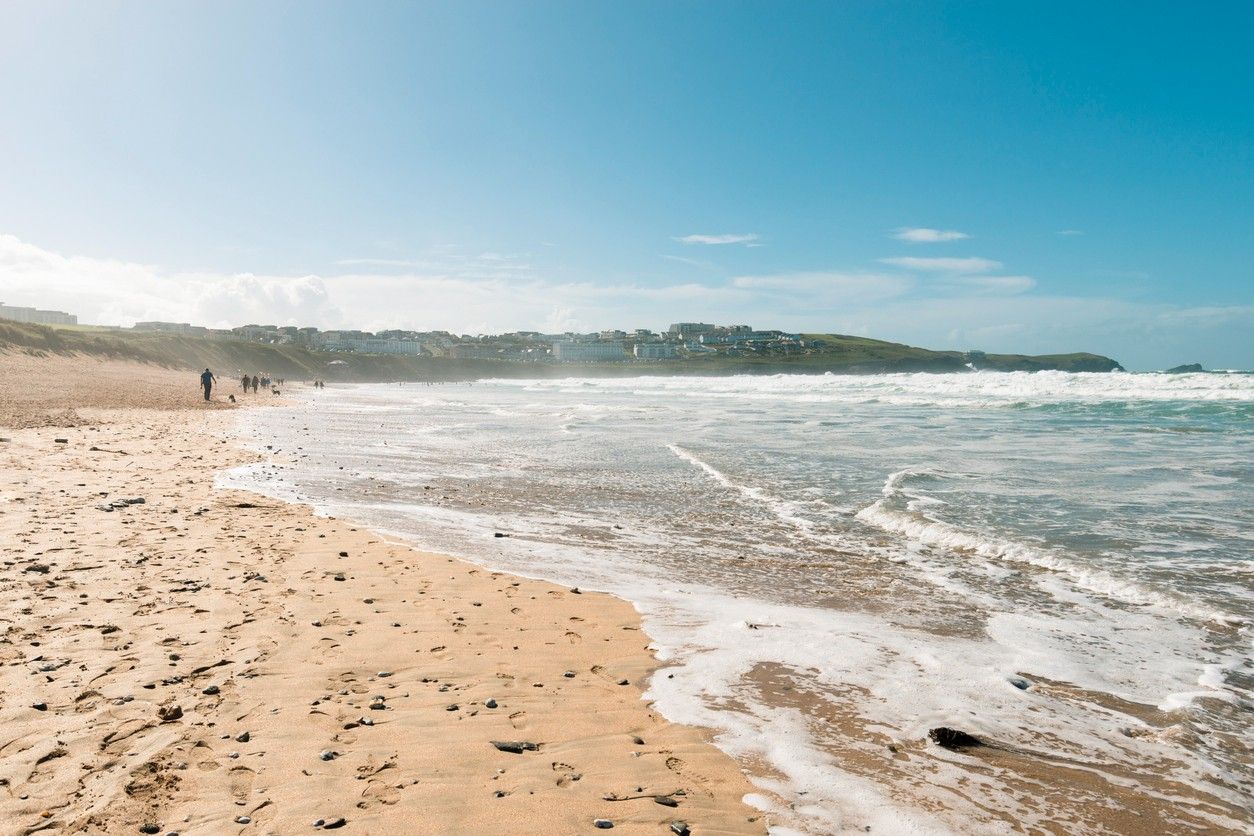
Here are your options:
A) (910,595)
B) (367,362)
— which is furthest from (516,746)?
(367,362)

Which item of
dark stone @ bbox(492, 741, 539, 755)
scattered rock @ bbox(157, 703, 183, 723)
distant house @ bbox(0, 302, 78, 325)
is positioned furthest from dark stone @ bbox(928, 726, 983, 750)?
distant house @ bbox(0, 302, 78, 325)

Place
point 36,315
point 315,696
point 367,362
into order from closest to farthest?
point 315,696 < point 367,362 < point 36,315

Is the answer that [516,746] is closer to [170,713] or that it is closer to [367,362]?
[170,713]

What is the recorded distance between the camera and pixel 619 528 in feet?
39.2

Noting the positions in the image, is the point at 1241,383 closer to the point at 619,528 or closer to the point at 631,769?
the point at 619,528

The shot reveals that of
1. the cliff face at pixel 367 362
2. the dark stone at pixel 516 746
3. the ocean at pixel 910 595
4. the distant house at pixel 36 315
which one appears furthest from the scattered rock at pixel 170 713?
the distant house at pixel 36 315

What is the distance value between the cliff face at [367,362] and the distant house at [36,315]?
80497 mm

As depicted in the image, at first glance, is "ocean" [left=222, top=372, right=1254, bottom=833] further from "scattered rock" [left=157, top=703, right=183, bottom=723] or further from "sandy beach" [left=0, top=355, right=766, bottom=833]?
"scattered rock" [left=157, top=703, right=183, bottom=723]

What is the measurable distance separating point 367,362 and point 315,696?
15561cm

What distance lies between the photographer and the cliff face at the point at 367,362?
Result: 77.8 metres

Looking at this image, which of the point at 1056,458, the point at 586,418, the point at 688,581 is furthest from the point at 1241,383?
the point at 688,581

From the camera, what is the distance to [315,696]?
507 cm

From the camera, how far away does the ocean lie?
439 cm

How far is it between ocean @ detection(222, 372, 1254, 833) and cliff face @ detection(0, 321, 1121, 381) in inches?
2737
